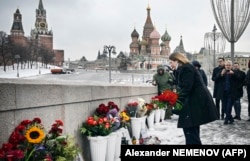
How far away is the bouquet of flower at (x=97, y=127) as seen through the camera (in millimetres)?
4293

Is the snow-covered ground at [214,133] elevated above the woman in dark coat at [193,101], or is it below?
below

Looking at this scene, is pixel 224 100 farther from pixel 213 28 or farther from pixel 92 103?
pixel 213 28

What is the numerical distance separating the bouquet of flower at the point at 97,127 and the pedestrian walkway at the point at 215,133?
2.11 metres

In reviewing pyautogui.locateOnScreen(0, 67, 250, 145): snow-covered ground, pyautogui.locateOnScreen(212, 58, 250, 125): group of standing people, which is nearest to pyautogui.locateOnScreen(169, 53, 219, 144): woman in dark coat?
pyautogui.locateOnScreen(0, 67, 250, 145): snow-covered ground

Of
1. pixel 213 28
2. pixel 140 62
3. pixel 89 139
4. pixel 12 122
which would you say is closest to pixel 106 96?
pixel 89 139

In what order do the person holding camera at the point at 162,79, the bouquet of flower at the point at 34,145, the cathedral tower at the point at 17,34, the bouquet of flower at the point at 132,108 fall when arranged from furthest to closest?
1. the cathedral tower at the point at 17,34
2. the person holding camera at the point at 162,79
3. the bouquet of flower at the point at 132,108
4. the bouquet of flower at the point at 34,145

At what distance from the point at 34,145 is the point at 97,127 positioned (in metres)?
1.45

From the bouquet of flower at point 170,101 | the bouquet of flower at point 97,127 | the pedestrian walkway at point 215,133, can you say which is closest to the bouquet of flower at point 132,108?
the bouquet of flower at point 170,101

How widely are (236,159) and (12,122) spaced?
240 cm

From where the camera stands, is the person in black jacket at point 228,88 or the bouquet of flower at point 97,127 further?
the person in black jacket at point 228,88

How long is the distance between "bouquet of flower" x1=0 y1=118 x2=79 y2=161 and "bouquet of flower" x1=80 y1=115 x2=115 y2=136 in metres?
0.93

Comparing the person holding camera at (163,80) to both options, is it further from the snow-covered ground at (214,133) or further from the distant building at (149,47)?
the distant building at (149,47)

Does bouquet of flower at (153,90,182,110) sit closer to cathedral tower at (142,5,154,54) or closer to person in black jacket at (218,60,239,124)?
person in black jacket at (218,60,239,124)

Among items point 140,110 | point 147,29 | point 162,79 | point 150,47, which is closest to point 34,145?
point 140,110
